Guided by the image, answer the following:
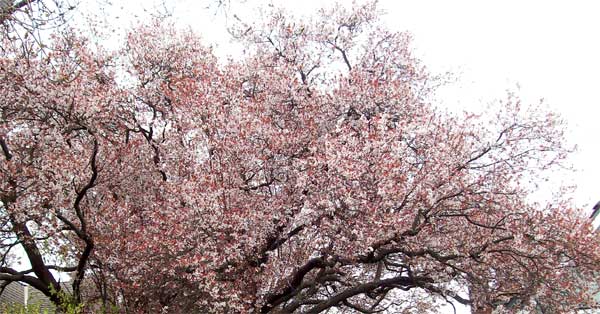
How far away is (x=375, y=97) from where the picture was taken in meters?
11.5

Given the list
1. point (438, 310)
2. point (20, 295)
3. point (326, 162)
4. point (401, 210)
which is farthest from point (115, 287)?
point (20, 295)

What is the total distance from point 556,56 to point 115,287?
9730 millimetres

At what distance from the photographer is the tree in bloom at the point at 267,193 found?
9.76 meters

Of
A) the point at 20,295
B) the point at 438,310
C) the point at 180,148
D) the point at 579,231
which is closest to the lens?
the point at 579,231

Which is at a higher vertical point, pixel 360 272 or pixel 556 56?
pixel 556 56

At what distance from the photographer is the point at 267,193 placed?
1112 cm

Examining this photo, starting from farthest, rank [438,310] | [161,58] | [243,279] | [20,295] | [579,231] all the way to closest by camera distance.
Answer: [20,295] < [438,310] < [161,58] < [243,279] < [579,231]

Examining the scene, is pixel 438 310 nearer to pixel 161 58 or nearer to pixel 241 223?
pixel 241 223

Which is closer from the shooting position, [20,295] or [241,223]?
[241,223]

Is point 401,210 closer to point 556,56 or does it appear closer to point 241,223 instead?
point 241,223

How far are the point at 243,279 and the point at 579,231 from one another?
5330 mm

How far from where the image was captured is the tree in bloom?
9758 millimetres

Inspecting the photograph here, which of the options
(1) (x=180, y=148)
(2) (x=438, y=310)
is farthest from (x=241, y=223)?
(2) (x=438, y=310)

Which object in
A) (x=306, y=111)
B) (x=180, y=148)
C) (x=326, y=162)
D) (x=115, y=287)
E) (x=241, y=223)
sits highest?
(x=306, y=111)
